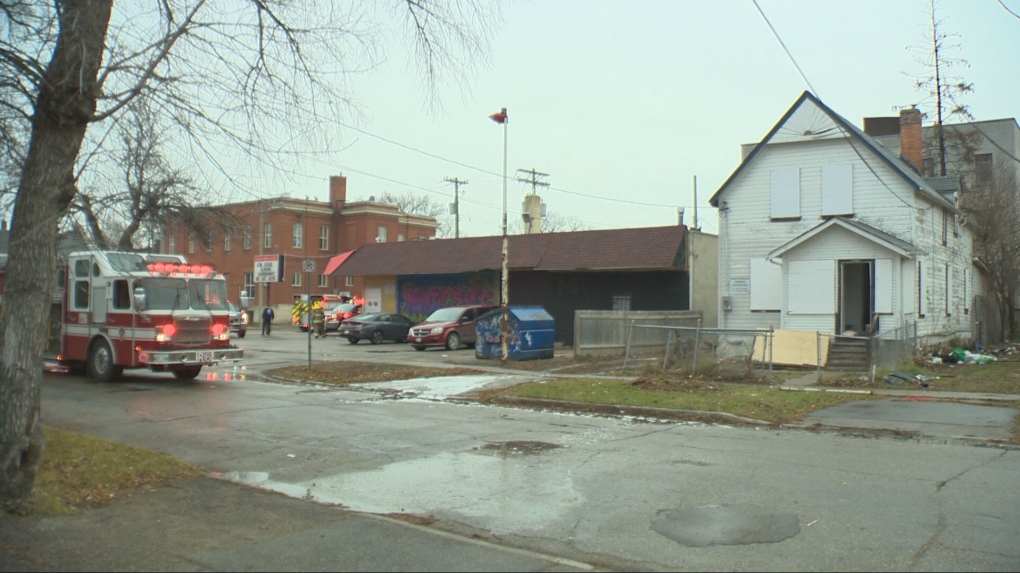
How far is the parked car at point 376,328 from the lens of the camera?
35000 millimetres

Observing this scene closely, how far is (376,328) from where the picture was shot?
116ft

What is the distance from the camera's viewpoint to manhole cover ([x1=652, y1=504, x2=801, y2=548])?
6.64m

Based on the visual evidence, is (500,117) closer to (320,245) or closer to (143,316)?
(143,316)

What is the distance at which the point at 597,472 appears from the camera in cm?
932

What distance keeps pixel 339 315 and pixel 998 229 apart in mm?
30102

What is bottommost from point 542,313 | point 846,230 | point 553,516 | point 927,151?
point 553,516

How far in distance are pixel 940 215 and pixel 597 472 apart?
73.6ft

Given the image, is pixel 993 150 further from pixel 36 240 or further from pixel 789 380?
pixel 36 240

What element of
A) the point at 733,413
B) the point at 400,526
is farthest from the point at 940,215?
the point at 400,526

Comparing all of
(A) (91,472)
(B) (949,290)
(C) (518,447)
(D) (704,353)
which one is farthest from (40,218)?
(B) (949,290)

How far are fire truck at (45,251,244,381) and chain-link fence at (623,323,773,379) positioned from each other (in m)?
9.85

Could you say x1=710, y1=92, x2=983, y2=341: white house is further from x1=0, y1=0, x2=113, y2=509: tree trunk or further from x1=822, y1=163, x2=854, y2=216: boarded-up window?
x1=0, y1=0, x2=113, y2=509: tree trunk

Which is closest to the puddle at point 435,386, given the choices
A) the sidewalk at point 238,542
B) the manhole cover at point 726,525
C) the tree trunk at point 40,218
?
the sidewalk at point 238,542

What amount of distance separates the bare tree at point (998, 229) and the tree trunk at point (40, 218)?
1295 inches
